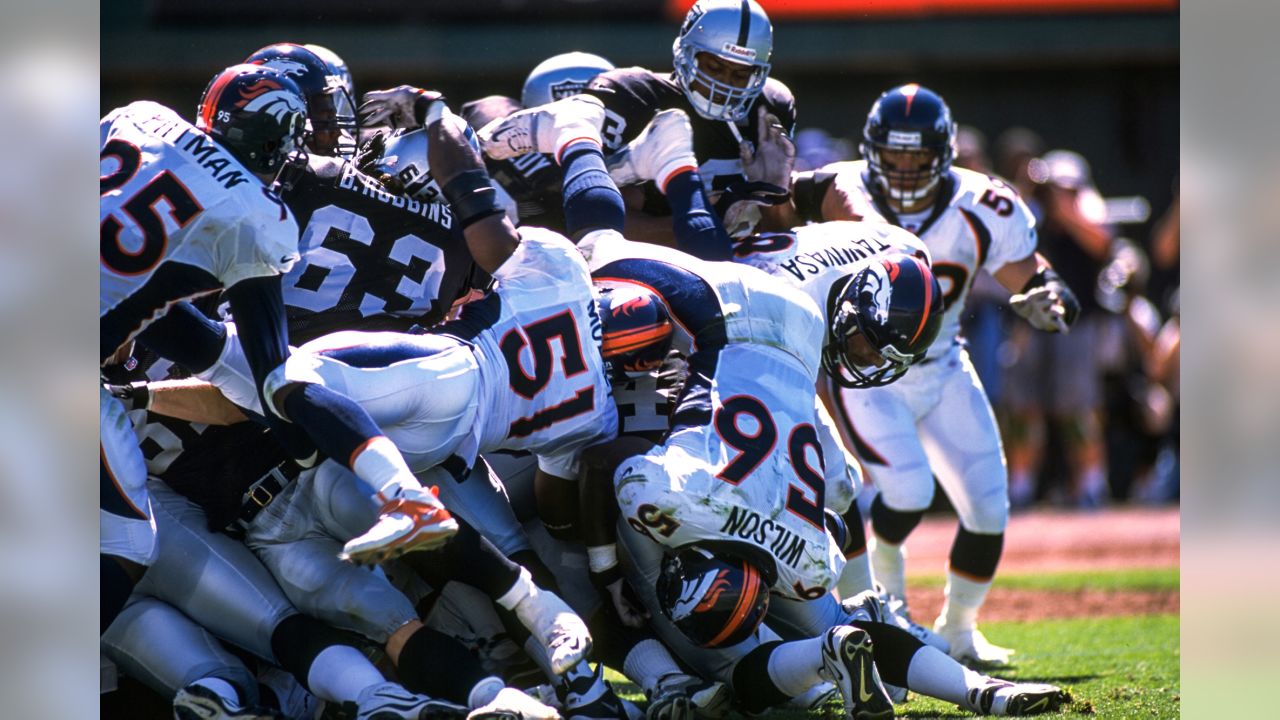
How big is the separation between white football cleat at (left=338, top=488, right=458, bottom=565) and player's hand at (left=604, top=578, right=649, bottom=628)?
920mm

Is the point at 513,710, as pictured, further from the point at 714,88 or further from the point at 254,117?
the point at 714,88

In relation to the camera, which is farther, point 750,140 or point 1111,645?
point 1111,645

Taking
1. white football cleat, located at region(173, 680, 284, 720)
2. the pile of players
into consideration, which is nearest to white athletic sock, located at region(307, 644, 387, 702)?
the pile of players

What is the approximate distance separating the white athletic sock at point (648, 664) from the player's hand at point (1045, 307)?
238 cm

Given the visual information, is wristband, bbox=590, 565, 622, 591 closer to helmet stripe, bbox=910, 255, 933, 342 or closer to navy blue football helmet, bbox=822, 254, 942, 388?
navy blue football helmet, bbox=822, 254, 942, 388

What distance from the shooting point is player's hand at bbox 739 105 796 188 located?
5.35 meters

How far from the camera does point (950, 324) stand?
6164 millimetres

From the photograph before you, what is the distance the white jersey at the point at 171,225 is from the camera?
364cm

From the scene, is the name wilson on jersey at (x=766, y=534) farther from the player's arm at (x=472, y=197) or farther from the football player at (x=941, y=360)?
A: the football player at (x=941, y=360)

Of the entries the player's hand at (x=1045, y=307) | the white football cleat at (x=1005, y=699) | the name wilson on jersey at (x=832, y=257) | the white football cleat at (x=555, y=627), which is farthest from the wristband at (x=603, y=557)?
the player's hand at (x=1045, y=307)

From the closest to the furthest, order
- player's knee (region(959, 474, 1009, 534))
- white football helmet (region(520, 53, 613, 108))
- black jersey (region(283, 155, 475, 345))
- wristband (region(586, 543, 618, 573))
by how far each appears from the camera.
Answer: wristband (region(586, 543, 618, 573)) < black jersey (region(283, 155, 475, 345)) < white football helmet (region(520, 53, 613, 108)) < player's knee (region(959, 474, 1009, 534))
